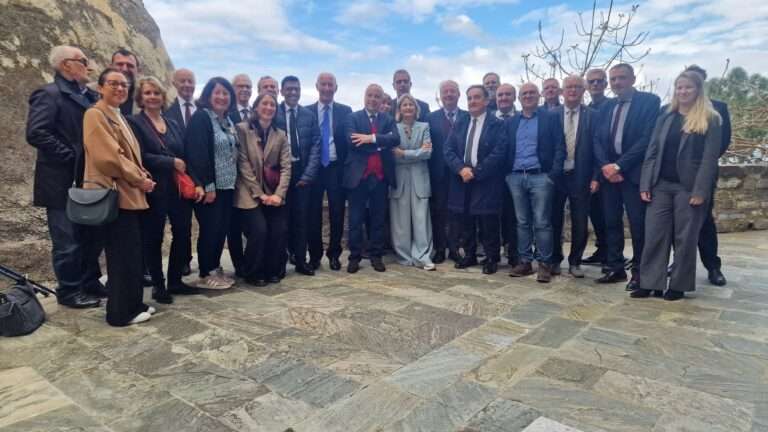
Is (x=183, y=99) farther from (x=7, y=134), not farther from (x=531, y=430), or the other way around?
(x=531, y=430)

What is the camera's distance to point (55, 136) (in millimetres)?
3455

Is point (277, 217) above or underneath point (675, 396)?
above

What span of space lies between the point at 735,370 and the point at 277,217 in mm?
3523

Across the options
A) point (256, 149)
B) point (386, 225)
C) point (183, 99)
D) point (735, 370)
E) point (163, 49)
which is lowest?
point (735, 370)

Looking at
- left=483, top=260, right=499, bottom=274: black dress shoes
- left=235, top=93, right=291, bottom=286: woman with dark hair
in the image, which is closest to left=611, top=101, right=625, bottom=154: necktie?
left=483, top=260, right=499, bottom=274: black dress shoes

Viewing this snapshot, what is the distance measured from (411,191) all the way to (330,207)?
91 cm

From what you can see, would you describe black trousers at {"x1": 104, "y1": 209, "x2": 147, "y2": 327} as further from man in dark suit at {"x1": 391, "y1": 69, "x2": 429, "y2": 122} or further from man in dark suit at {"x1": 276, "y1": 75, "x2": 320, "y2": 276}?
man in dark suit at {"x1": 391, "y1": 69, "x2": 429, "y2": 122}

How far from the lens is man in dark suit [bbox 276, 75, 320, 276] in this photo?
4730mm

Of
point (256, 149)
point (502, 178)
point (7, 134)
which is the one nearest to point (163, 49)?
point (7, 134)

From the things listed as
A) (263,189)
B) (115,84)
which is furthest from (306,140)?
(115,84)

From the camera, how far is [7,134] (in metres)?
4.66

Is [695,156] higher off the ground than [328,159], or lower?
lower

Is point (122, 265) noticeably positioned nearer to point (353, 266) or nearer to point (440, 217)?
point (353, 266)

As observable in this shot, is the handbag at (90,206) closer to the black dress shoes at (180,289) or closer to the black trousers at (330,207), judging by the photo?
the black dress shoes at (180,289)
